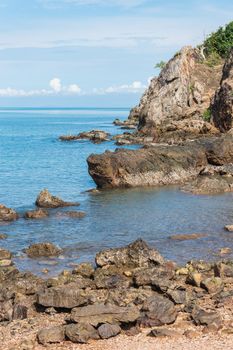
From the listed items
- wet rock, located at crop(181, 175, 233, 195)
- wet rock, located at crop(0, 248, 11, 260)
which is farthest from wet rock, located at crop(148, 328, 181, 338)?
wet rock, located at crop(181, 175, 233, 195)

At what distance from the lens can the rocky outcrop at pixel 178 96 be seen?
3311 inches

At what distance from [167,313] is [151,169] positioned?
27972 mm

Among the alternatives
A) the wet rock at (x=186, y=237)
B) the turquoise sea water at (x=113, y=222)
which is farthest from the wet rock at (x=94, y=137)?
the wet rock at (x=186, y=237)

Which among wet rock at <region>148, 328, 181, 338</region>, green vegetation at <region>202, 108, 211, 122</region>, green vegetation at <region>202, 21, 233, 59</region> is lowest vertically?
wet rock at <region>148, 328, 181, 338</region>

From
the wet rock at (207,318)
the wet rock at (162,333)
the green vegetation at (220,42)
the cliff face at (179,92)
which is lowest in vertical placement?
the wet rock at (162,333)

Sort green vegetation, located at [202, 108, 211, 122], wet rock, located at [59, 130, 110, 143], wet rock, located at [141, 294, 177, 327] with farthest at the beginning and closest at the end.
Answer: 1. wet rock, located at [59, 130, 110, 143]
2. green vegetation, located at [202, 108, 211, 122]
3. wet rock, located at [141, 294, 177, 327]

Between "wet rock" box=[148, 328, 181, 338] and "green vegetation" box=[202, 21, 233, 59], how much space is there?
104111 mm

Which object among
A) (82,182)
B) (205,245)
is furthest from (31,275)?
(82,182)

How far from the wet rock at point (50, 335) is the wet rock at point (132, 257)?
7.34 m

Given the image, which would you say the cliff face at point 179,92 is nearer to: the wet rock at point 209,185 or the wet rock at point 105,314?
the wet rock at point 209,185

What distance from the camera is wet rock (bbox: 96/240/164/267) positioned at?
879 inches

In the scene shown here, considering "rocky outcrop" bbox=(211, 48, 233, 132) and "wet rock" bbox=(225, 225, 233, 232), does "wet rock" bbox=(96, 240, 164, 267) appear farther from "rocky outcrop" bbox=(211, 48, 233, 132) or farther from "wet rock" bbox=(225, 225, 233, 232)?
"rocky outcrop" bbox=(211, 48, 233, 132)

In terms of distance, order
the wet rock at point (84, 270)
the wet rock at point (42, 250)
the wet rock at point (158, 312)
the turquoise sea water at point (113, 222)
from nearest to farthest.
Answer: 1. the wet rock at point (158, 312)
2. the wet rock at point (84, 270)
3. the wet rock at point (42, 250)
4. the turquoise sea water at point (113, 222)

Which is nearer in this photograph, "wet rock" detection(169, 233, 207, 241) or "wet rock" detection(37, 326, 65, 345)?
"wet rock" detection(37, 326, 65, 345)
